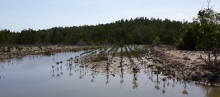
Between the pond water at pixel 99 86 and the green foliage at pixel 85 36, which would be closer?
the pond water at pixel 99 86

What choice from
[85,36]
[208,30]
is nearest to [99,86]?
[208,30]

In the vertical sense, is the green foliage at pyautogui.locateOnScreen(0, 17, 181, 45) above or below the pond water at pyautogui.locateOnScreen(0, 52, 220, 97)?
above

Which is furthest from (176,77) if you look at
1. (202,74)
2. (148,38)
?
(148,38)

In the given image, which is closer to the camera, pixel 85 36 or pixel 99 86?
pixel 99 86

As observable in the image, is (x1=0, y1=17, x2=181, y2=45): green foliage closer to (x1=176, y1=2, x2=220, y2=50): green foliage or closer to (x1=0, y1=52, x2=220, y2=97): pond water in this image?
(x1=176, y1=2, x2=220, y2=50): green foliage

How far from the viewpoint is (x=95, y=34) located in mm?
70812

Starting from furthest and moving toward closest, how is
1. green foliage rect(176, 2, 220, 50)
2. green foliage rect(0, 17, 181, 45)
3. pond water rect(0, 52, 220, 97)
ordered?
green foliage rect(0, 17, 181, 45)
green foliage rect(176, 2, 220, 50)
pond water rect(0, 52, 220, 97)

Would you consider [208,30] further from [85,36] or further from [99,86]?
[85,36]

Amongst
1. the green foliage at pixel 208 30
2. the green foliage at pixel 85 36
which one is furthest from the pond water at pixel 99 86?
the green foliage at pixel 85 36

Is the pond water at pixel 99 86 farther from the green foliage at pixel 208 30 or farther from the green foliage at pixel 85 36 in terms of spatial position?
the green foliage at pixel 85 36

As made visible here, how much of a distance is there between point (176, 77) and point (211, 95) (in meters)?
3.40

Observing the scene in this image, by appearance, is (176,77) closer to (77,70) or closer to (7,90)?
(77,70)

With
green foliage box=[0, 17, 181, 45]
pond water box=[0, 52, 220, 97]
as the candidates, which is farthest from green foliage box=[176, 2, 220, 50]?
green foliage box=[0, 17, 181, 45]

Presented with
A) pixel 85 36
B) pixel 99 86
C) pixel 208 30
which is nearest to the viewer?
pixel 99 86
